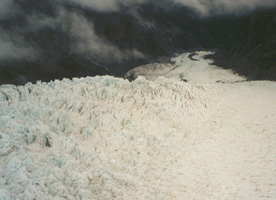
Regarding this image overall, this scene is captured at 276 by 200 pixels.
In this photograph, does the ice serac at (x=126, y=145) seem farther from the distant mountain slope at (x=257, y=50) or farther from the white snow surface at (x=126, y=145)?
the distant mountain slope at (x=257, y=50)

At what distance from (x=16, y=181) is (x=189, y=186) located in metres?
4.81

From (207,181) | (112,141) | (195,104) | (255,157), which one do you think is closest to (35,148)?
(112,141)

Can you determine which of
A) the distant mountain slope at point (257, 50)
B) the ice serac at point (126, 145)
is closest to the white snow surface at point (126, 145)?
the ice serac at point (126, 145)

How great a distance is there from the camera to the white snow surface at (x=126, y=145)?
5965mm

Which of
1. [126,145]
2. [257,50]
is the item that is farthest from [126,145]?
[257,50]

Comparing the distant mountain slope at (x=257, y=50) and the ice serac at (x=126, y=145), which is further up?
the distant mountain slope at (x=257, y=50)

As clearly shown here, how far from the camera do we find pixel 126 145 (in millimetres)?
8359

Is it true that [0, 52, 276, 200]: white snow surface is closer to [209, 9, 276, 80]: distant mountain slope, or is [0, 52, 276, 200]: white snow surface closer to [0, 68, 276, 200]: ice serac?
[0, 68, 276, 200]: ice serac

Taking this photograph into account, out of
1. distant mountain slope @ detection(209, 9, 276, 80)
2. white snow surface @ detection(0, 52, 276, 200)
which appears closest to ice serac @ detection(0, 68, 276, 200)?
white snow surface @ detection(0, 52, 276, 200)

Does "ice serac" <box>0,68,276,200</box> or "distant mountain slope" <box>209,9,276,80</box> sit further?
"distant mountain slope" <box>209,9,276,80</box>

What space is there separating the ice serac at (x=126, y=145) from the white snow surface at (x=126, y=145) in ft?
0.10

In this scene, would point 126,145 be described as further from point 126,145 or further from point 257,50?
point 257,50

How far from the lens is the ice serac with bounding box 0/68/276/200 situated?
235 inches

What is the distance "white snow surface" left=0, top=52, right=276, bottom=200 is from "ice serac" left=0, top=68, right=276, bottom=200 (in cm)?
3
